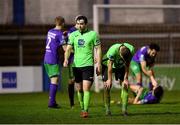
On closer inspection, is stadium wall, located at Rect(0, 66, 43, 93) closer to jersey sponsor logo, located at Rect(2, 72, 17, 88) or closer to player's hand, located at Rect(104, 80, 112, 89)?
jersey sponsor logo, located at Rect(2, 72, 17, 88)

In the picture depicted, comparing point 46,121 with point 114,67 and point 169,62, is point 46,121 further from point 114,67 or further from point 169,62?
point 169,62

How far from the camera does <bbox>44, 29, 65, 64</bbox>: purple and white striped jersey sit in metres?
18.5

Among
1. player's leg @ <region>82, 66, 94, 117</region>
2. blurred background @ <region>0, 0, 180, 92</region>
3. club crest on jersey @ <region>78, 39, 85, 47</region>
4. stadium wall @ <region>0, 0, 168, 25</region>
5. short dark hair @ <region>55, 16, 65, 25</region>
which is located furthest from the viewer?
stadium wall @ <region>0, 0, 168, 25</region>

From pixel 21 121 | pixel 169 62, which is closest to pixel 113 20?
pixel 169 62

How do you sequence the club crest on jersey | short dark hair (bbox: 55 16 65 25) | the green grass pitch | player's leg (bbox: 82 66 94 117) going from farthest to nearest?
short dark hair (bbox: 55 16 65 25) < the club crest on jersey < player's leg (bbox: 82 66 94 117) < the green grass pitch

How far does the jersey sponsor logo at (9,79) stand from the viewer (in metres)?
27.8

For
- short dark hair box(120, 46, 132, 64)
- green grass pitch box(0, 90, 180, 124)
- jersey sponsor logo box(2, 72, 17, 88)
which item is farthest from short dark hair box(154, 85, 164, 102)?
jersey sponsor logo box(2, 72, 17, 88)

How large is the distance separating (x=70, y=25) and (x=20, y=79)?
6173 millimetres

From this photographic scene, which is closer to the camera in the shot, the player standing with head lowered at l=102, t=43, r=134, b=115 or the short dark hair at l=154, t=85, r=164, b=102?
the player standing with head lowered at l=102, t=43, r=134, b=115

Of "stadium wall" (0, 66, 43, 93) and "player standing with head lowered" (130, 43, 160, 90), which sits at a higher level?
"player standing with head lowered" (130, 43, 160, 90)

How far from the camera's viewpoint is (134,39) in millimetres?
31297

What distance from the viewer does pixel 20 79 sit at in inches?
1101

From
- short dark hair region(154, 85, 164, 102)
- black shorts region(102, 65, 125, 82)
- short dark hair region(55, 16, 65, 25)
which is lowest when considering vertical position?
short dark hair region(154, 85, 164, 102)

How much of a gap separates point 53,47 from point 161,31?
44.3 feet
